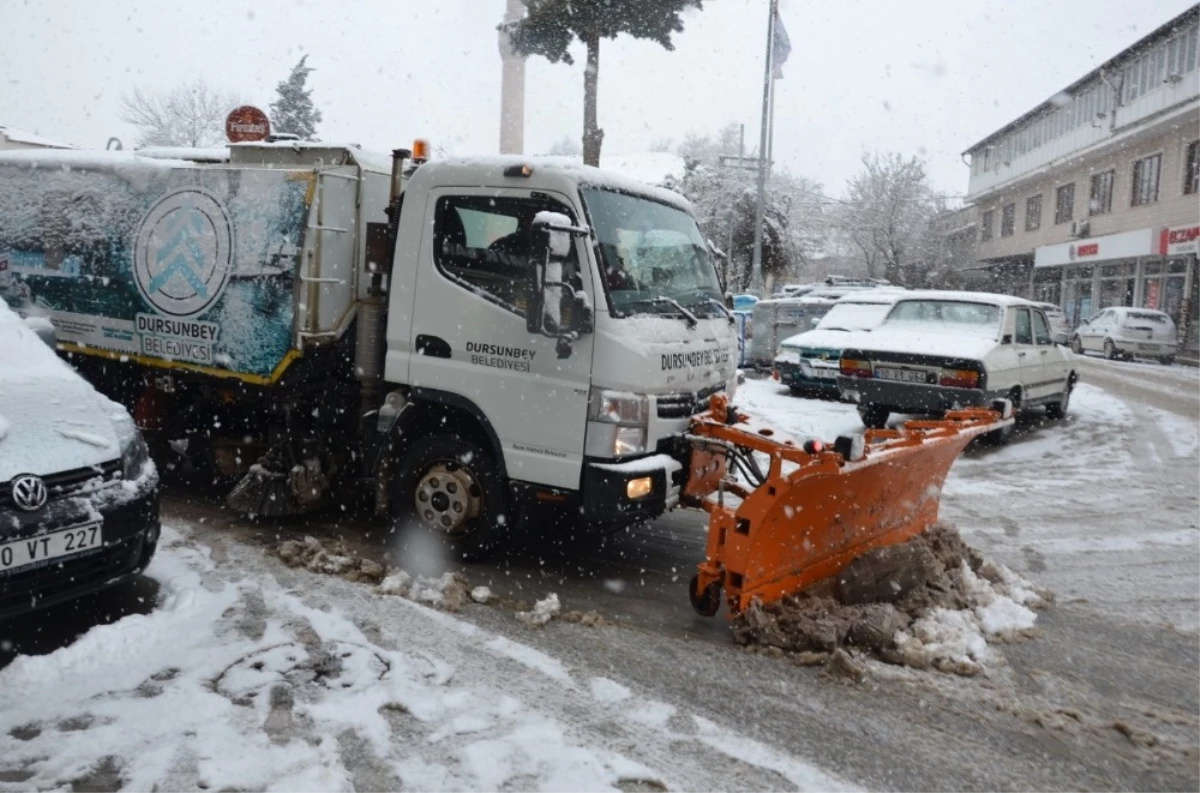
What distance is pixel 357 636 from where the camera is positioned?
4.51 metres

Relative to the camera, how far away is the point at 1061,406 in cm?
1256

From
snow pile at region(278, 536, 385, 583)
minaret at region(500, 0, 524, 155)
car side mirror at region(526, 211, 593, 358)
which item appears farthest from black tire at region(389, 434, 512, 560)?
minaret at region(500, 0, 524, 155)

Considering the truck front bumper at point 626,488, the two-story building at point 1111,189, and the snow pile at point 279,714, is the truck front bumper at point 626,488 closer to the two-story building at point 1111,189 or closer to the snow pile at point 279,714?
the snow pile at point 279,714

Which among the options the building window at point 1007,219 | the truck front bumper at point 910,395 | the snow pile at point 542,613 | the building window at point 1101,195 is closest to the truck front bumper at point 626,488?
the snow pile at point 542,613

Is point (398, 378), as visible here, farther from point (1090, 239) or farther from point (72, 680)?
point (1090, 239)

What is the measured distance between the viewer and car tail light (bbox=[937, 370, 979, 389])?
379 inches

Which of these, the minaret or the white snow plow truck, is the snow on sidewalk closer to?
the white snow plow truck

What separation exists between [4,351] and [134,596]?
1.54 metres

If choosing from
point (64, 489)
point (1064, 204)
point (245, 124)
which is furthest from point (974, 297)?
point (1064, 204)

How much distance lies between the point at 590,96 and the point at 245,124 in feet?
42.1

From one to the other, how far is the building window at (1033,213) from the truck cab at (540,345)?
131 feet

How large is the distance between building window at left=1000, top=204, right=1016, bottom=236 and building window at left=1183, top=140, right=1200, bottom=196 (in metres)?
15.2

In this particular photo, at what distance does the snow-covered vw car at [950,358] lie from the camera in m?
9.77

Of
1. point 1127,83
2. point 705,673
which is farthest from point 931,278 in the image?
point 705,673
